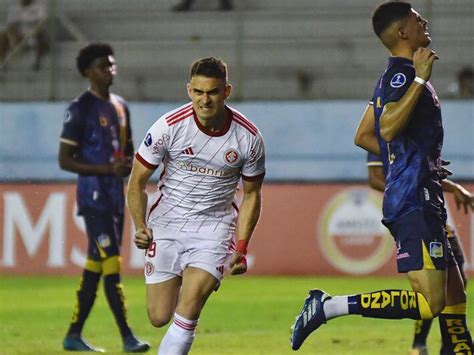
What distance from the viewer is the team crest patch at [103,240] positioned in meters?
9.66

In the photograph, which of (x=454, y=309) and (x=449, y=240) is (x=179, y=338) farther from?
(x=449, y=240)

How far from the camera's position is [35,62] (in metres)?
19.8

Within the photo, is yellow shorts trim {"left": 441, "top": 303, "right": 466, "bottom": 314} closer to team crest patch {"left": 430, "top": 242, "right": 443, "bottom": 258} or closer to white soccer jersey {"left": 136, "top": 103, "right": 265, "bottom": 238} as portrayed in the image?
team crest patch {"left": 430, "top": 242, "right": 443, "bottom": 258}

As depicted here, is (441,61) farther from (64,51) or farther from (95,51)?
(95,51)

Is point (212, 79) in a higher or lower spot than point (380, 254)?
higher

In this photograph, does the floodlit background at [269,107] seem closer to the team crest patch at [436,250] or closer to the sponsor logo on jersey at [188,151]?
the sponsor logo on jersey at [188,151]

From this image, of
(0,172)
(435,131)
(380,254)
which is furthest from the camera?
(0,172)

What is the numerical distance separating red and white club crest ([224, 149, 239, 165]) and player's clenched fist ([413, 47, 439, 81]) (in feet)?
3.98

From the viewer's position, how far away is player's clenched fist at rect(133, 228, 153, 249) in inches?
277

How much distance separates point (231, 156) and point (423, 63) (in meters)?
1.29

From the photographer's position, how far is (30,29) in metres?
19.9

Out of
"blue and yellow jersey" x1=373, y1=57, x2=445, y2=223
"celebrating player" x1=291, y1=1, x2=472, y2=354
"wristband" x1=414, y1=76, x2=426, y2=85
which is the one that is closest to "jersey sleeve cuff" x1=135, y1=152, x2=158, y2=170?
"celebrating player" x1=291, y1=1, x2=472, y2=354

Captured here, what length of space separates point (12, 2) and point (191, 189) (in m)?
13.5

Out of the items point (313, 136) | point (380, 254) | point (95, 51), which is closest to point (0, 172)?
point (313, 136)
